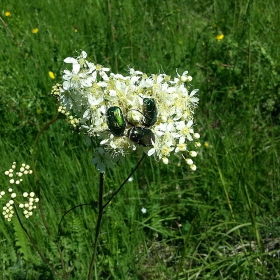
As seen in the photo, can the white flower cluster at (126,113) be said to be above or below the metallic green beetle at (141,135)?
above

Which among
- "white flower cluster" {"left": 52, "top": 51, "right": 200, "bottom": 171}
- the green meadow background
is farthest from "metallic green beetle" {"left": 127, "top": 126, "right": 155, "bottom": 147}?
the green meadow background

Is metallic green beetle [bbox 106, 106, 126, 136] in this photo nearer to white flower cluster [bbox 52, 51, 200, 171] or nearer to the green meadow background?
white flower cluster [bbox 52, 51, 200, 171]

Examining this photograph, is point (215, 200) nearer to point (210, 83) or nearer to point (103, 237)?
point (103, 237)

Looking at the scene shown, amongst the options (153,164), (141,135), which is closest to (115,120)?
(141,135)

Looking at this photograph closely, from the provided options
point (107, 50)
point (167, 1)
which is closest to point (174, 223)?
point (107, 50)

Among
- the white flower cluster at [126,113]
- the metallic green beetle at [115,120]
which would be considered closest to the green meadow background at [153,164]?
the white flower cluster at [126,113]

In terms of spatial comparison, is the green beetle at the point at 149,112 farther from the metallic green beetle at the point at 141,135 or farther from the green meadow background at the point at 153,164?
the green meadow background at the point at 153,164
